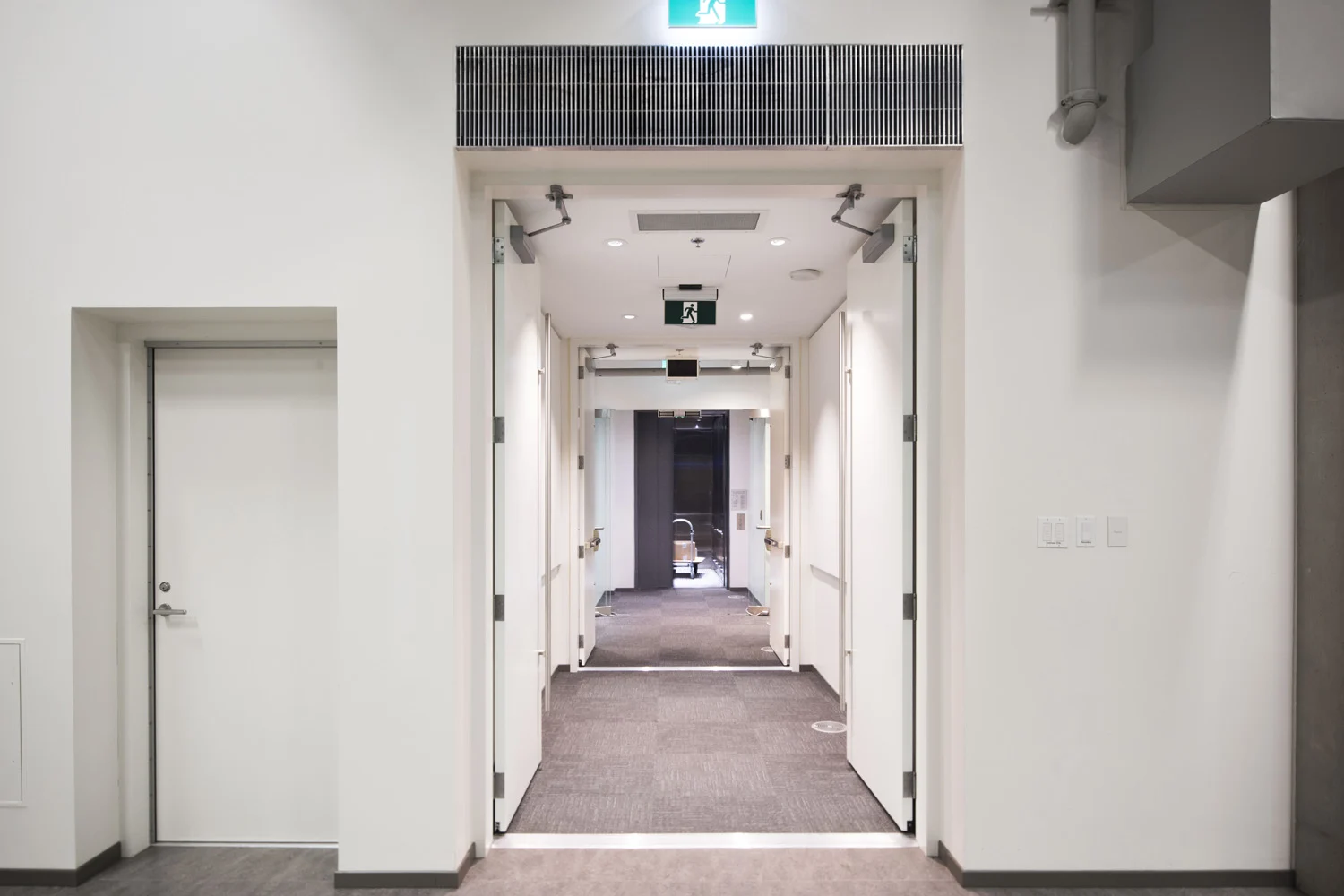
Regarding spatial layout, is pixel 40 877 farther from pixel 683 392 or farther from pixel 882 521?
pixel 683 392

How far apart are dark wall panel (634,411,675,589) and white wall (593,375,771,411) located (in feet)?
7.19

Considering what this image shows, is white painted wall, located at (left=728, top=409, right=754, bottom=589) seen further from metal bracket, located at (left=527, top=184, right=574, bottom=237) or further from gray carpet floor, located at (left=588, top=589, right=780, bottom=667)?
metal bracket, located at (left=527, top=184, right=574, bottom=237)

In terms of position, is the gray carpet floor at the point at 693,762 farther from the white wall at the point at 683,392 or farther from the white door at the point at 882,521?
the white wall at the point at 683,392

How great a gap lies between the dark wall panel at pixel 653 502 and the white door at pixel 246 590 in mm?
8043

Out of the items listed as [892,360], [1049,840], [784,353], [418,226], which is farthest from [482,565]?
[784,353]

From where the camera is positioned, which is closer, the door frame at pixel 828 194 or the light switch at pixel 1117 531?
the light switch at pixel 1117 531

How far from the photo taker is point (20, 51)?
8.99ft

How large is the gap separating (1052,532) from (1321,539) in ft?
2.92

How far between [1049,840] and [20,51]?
15.1ft

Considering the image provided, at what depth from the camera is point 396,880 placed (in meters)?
2.75

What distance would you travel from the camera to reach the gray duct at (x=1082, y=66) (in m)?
2.64

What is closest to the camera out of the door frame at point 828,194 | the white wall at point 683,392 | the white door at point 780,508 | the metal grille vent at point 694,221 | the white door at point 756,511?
the door frame at point 828,194

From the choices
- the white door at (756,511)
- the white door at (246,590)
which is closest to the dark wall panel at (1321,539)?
the white door at (246,590)

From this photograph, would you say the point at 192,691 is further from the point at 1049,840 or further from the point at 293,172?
the point at 1049,840
